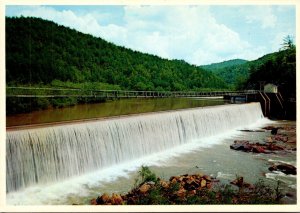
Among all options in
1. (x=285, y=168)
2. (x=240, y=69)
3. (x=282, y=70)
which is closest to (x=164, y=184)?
(x=285, y=168)

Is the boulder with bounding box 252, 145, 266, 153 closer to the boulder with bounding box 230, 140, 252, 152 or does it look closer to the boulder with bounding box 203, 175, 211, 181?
the boulder with bounding box 230, 140, 252, 152

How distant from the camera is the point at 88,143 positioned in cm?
647

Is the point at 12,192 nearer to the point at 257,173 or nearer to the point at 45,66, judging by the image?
the point at 257,173

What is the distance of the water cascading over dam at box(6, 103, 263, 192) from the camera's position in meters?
5.39

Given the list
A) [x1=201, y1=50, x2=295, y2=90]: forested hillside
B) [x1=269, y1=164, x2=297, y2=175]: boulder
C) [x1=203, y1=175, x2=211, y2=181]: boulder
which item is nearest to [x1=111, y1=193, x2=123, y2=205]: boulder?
[x1=203, y1=175, x2=211, y2=181]: boulder

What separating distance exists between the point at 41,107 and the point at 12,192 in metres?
5.96

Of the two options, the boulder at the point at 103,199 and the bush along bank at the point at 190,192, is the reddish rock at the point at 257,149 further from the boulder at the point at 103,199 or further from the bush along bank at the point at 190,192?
the boulder at the point at 103,199

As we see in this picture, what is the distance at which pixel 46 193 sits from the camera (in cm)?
536

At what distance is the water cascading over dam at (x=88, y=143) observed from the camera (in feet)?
17.7

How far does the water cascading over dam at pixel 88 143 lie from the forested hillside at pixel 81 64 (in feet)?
7.75

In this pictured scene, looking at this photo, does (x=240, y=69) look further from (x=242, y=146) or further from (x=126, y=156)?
(x=126, y=156)

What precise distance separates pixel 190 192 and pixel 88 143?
2.13 m

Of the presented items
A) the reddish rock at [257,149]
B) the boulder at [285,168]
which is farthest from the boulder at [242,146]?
the boulder at [285,168]
